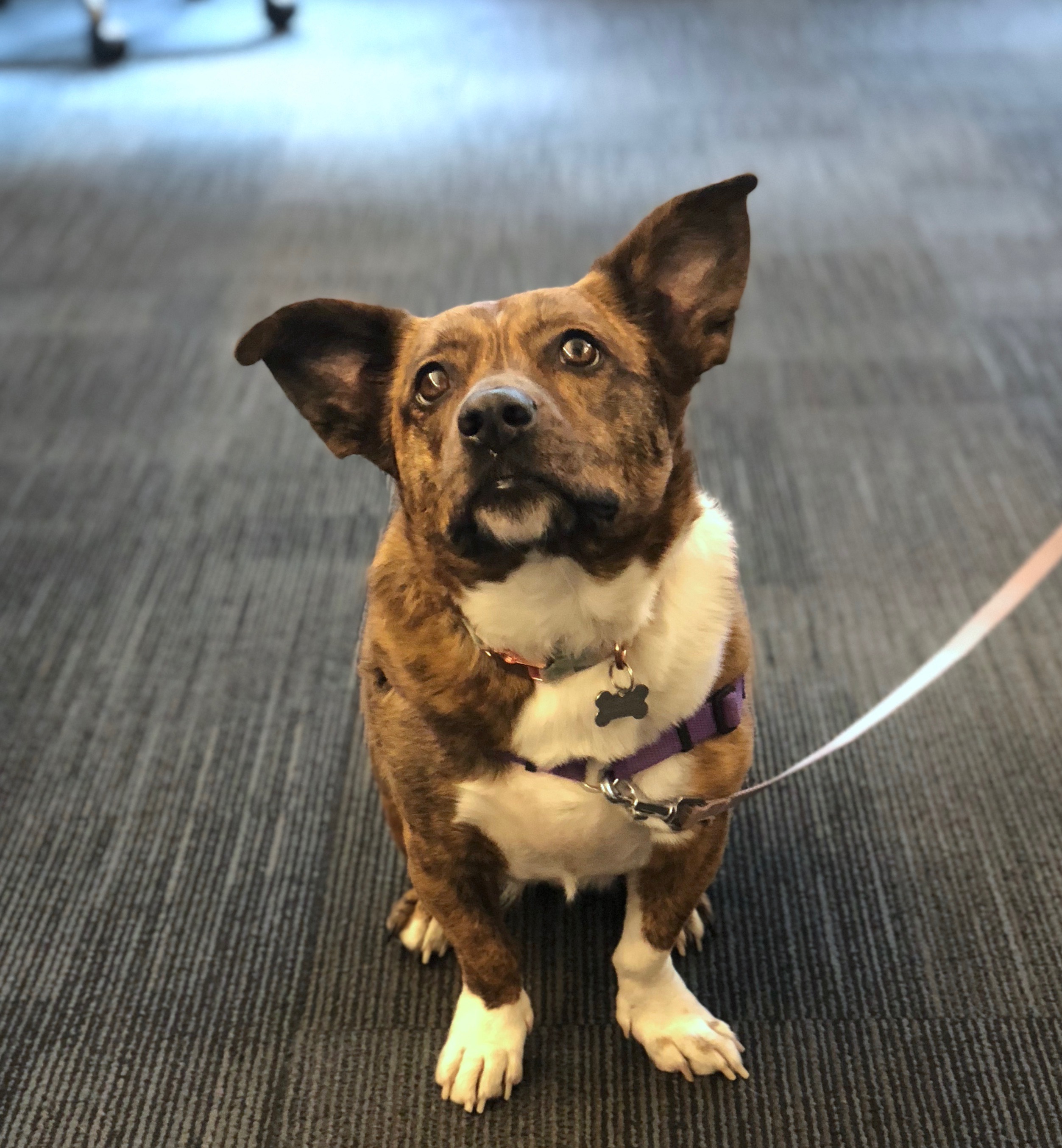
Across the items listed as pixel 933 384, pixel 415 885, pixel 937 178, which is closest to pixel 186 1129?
pixel 415 885

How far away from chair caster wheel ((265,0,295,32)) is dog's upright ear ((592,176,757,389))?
4235 mm

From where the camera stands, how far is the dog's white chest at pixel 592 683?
1283 millimetres

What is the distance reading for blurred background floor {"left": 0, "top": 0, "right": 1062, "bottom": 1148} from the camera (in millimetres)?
1526

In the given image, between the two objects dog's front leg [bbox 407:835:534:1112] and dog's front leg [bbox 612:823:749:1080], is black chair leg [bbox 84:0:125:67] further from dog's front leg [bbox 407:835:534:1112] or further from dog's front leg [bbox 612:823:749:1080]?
dog's front leg [bbox 612:823:749:1080]

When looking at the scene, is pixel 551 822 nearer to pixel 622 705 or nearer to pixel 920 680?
pixel 622 705

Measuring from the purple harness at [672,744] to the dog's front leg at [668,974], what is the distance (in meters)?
0.14

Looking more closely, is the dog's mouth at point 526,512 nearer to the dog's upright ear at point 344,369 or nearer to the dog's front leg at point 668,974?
the dog's upright ear at point 344,369

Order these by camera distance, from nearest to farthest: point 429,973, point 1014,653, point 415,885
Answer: point 415,885, point 429,973, point 1014,653

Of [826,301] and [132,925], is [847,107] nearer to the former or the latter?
[826,301]

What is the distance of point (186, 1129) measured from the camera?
4.83 ft

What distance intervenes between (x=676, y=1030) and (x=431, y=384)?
93 cm

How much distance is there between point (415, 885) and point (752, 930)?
563mm

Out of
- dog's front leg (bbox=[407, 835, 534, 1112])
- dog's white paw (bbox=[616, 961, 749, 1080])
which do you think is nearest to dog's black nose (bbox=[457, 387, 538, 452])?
dog's front leg (bbox=[407, 835, 534, 1112])

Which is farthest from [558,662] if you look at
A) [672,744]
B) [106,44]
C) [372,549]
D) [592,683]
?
[106,44]
